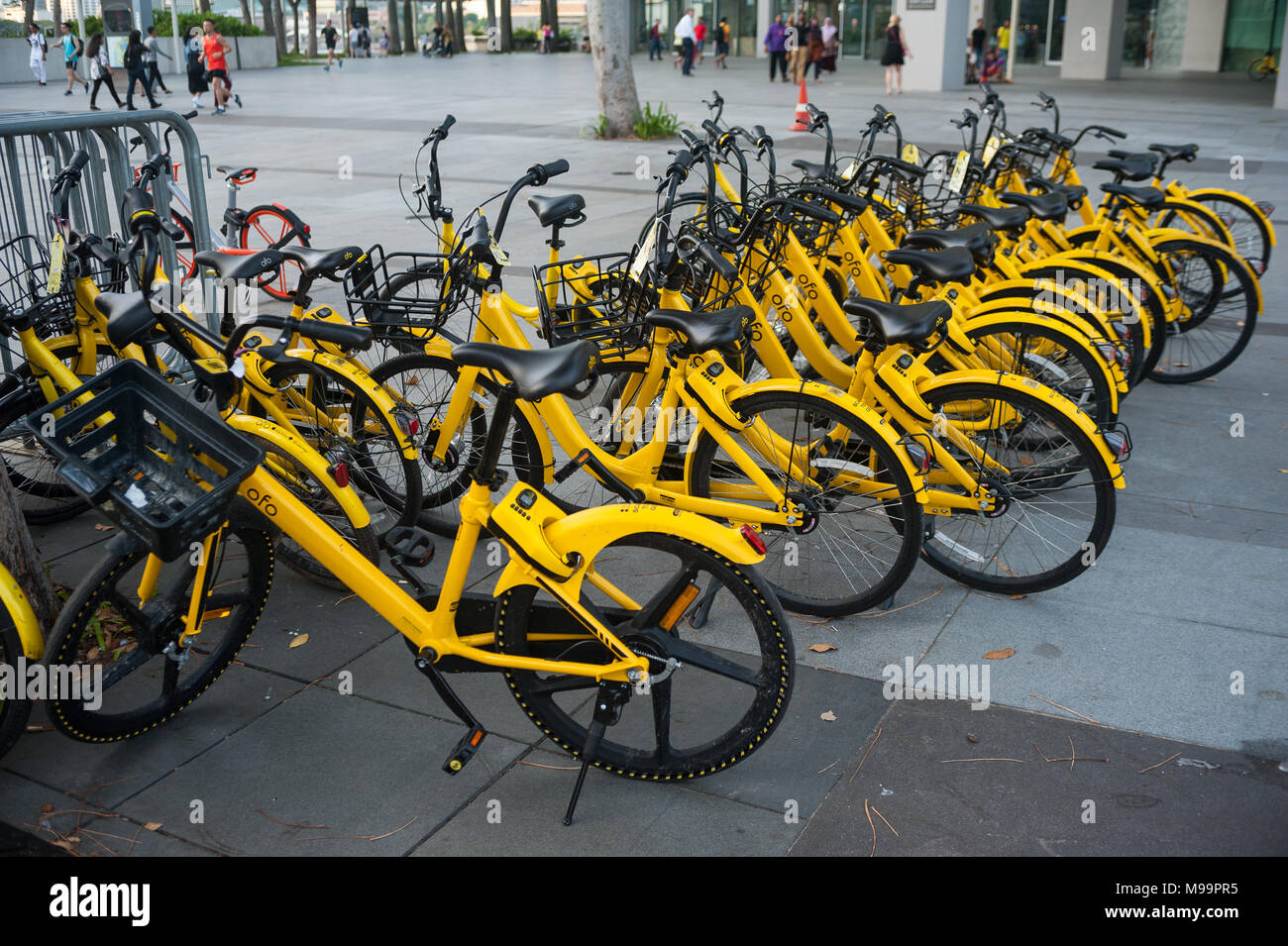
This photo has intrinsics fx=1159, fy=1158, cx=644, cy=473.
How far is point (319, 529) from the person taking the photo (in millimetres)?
3279

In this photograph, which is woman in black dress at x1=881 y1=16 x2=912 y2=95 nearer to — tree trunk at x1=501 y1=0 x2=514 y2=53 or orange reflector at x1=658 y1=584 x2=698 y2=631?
orange reflector at x1=658 y1=584 x2=698 y2=631

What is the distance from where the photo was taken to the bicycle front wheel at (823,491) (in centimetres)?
393

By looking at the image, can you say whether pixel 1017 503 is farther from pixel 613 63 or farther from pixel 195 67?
pixel 195 67

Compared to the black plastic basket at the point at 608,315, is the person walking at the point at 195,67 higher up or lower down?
higher up

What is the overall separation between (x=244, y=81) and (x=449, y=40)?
14.2m

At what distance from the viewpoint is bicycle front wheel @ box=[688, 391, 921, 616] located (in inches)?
155

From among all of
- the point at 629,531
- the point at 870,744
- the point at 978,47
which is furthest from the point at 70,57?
the point at 870,744

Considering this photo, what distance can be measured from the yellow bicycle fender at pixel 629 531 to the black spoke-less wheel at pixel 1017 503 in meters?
1.47

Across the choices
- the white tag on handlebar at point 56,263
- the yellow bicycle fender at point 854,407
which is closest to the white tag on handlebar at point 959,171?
the yellow bicycle fender at point 854,407

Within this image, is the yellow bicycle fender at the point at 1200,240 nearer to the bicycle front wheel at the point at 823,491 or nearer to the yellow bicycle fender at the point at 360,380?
the bicycle front wheel at the point at 823,491

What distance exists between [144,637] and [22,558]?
695mm

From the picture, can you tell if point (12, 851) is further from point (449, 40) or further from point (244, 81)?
point (449, 40)

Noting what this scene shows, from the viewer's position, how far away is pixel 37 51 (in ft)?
92.0
